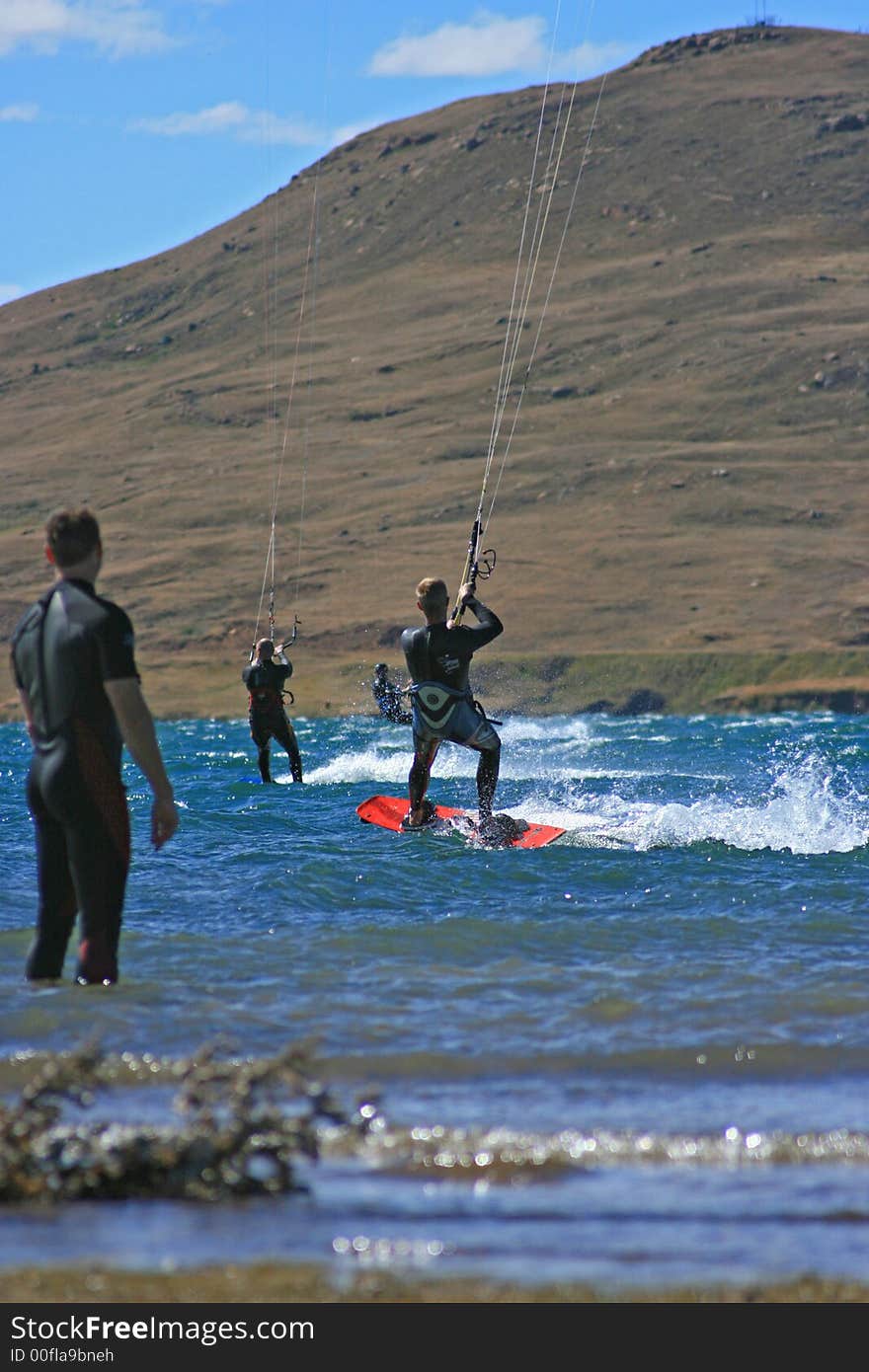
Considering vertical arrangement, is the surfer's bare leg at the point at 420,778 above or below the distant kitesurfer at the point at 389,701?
below

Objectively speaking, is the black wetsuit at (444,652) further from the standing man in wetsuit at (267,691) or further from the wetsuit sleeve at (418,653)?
the standing man in wetsuit at (267,691)

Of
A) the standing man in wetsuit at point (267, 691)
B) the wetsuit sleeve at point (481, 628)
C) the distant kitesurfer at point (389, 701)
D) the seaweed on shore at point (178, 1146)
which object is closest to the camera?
the seaweed on shore at point (178, 1146)

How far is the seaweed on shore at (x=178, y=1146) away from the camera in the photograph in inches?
166

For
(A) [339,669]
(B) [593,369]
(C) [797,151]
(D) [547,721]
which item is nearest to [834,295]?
(B) [593,369]

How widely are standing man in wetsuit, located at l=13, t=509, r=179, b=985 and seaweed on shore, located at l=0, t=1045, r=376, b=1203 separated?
1.52 m

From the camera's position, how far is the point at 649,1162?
15.3 ft

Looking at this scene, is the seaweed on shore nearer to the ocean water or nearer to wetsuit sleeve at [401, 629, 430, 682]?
the ocean water

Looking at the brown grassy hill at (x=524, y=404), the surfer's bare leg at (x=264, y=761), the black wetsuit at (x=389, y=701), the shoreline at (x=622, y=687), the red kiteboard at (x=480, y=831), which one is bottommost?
the shoreline at (x=622, y=687)

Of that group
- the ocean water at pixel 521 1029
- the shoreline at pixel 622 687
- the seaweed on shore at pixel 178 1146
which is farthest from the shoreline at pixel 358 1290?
the shoreline at pixel 622 687

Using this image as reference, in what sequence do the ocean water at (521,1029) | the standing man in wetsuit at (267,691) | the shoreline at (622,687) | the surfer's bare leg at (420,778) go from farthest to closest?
the shoreline at (622,687), the standing man in wetsuit at (267,691), the surfer's bare leg at (420,778), the ocean water at (521,1029)

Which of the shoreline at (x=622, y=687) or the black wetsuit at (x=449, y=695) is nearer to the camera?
the black wetsuit at (x=449, y=695)

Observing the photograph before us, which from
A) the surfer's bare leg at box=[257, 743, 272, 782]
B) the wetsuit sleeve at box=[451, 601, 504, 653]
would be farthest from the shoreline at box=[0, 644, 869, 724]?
the wetsuit sleeve at box=[451, 601, 504, 653]

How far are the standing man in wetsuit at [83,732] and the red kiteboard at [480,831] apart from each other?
248 inches
